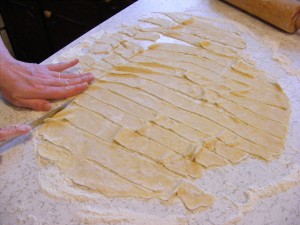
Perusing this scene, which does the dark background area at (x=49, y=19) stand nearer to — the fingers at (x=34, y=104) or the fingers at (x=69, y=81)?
the fingers at (x=69, y=81)

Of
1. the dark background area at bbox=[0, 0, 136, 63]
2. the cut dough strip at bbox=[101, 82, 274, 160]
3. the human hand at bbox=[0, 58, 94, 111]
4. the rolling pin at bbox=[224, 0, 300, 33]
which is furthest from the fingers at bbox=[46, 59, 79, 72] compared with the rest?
the dark background area at bbox=[0, 0, 136, 63]

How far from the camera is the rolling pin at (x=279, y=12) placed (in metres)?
1.25

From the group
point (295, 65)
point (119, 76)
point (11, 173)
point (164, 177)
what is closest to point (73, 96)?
point (119, 76)

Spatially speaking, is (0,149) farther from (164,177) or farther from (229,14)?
(229,14)

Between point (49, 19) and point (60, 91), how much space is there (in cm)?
130

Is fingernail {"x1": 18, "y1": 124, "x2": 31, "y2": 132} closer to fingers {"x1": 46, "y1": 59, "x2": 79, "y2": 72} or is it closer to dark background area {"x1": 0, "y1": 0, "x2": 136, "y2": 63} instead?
fingers {"x1": 46, "y1": 59, "x2": 79, "y2": 72}

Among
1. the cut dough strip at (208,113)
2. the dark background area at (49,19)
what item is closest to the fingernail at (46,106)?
the cut dough strip at (208,113)

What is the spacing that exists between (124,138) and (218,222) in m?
0.33

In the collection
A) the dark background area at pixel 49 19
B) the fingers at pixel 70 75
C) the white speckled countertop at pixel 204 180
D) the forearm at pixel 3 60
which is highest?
the forearm at pixel 3 60

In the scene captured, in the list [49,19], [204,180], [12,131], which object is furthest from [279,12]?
[49,19]

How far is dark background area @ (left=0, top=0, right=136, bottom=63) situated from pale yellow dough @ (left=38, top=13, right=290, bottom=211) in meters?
0.88

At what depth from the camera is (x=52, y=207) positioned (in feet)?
2.48

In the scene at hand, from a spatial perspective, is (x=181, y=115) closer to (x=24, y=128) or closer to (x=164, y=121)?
(x=164, y=121)

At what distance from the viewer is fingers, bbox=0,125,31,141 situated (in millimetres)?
819
